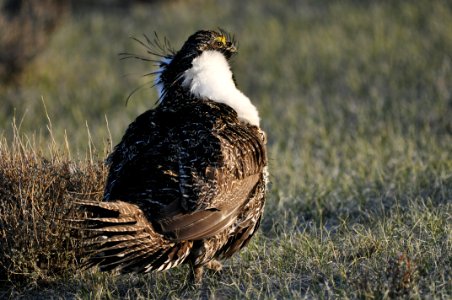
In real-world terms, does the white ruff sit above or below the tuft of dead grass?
above

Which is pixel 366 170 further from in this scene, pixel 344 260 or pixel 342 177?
pixel 344 260

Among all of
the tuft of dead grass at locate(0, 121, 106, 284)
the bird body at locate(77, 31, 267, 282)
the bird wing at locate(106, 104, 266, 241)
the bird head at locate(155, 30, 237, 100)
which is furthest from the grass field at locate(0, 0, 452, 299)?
the bird head at locate(155, 30, 237, 100)

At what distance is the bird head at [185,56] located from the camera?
5098 millimetres

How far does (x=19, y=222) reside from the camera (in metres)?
4.98

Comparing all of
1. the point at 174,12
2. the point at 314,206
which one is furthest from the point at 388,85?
the point at 174,12

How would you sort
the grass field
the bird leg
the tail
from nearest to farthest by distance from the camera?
the tail → the bird leg → the grass field

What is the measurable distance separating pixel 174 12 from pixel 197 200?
37.0 ft

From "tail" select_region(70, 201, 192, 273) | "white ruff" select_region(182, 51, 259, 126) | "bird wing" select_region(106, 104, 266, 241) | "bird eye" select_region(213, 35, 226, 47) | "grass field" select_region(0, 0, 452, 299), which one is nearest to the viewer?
"tail" select_region(70, 201, 192, 273)

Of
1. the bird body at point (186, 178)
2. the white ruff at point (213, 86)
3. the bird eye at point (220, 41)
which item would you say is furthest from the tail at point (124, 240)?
the bird eye at point (220, 41)

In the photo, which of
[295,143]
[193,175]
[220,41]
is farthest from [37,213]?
[295,143]

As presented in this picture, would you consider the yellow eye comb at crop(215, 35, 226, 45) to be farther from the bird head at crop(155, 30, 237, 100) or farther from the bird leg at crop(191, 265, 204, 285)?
the bird leg at crop(191, 265, 204, 285)

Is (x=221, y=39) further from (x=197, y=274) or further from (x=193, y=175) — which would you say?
(x=197, y=274)

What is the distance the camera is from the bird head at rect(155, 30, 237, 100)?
16.7 ft

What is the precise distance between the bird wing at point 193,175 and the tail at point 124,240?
9 centimetres
